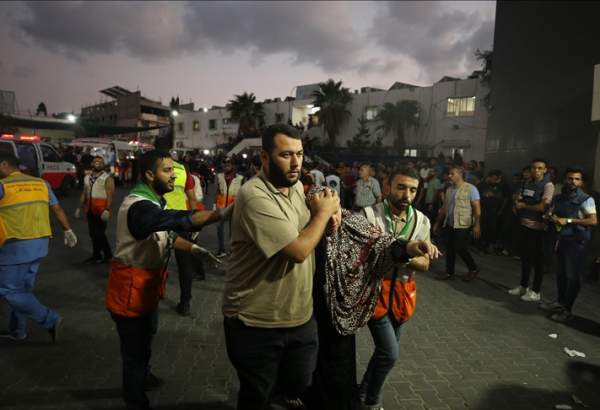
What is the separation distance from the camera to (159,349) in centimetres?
403

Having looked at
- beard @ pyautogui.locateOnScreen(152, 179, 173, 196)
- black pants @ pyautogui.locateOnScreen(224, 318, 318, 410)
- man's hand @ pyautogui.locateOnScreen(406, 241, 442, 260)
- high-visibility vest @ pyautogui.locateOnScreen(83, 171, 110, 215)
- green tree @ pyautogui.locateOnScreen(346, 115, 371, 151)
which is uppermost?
green tree @ pyautogui.locateOnScreen(346, 115, 371, 151)

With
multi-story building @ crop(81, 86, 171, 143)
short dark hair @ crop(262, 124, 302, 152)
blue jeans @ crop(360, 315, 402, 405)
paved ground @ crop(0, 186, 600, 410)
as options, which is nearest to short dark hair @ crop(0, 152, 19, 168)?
paved ground @ crop(0, 186, 600, 410)

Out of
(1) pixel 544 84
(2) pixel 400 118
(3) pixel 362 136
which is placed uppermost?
(2) pixel 400 118

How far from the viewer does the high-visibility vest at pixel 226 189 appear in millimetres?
7344

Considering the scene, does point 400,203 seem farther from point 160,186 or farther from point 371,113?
point 371,113

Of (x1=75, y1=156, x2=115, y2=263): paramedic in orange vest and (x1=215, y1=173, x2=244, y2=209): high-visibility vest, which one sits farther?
(x1=215, y1=173, x2=244, y2=209): high-visibility vest

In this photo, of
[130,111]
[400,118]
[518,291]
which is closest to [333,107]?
[400,118]

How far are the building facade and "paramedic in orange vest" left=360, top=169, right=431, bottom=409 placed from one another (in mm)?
7461

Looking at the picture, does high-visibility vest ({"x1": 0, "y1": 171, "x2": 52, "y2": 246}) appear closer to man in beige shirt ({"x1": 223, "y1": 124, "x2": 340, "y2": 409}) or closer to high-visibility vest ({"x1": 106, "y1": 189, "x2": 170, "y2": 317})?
high-visibility vest ({"x1": 106, "y1": 189, "x2": 170, "y2": 317})

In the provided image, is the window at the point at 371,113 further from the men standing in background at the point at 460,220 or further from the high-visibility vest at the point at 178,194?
the high-visibility vest at the point at 178,194

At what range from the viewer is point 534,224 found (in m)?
5.71

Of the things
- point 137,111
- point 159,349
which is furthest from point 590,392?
point 137,111

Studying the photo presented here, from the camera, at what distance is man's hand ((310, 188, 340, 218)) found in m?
1.83

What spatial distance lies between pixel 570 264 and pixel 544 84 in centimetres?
700
